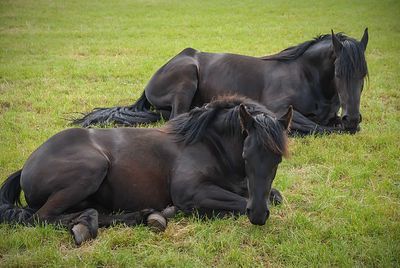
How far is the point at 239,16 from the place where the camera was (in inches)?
1047

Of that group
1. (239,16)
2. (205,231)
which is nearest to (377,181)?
(205,231)

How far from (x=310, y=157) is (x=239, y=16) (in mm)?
20812

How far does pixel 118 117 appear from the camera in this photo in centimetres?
833

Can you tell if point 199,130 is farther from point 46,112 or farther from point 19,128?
point 46,112

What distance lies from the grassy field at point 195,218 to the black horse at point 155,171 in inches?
7.8

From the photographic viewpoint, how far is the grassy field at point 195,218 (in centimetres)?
422

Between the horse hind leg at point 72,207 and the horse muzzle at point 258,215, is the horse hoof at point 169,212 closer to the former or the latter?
the horse hind leg at point 72,207

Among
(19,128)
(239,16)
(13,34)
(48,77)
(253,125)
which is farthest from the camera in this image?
(239,16)

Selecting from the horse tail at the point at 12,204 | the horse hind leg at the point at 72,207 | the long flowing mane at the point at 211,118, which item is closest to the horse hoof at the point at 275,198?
the long flowing mane at the point at 211,118

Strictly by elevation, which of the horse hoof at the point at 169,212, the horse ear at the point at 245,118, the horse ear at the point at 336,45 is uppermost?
the horse ear at the point at 336,45

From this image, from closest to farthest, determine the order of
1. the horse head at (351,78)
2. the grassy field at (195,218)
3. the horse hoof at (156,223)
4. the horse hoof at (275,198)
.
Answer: the grassy field at (195,218), the horse hoof at (156,223), the horse hoof at (275,198), the horse head at (351,78)

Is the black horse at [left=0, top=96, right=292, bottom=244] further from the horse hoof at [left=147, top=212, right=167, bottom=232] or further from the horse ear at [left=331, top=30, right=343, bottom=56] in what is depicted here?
the horse ear at [left=331, top=30, right=343, bottom=56]

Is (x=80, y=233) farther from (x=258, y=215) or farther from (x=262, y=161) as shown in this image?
(x=262, y=161)

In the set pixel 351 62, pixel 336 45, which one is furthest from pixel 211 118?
pixel 336 45
